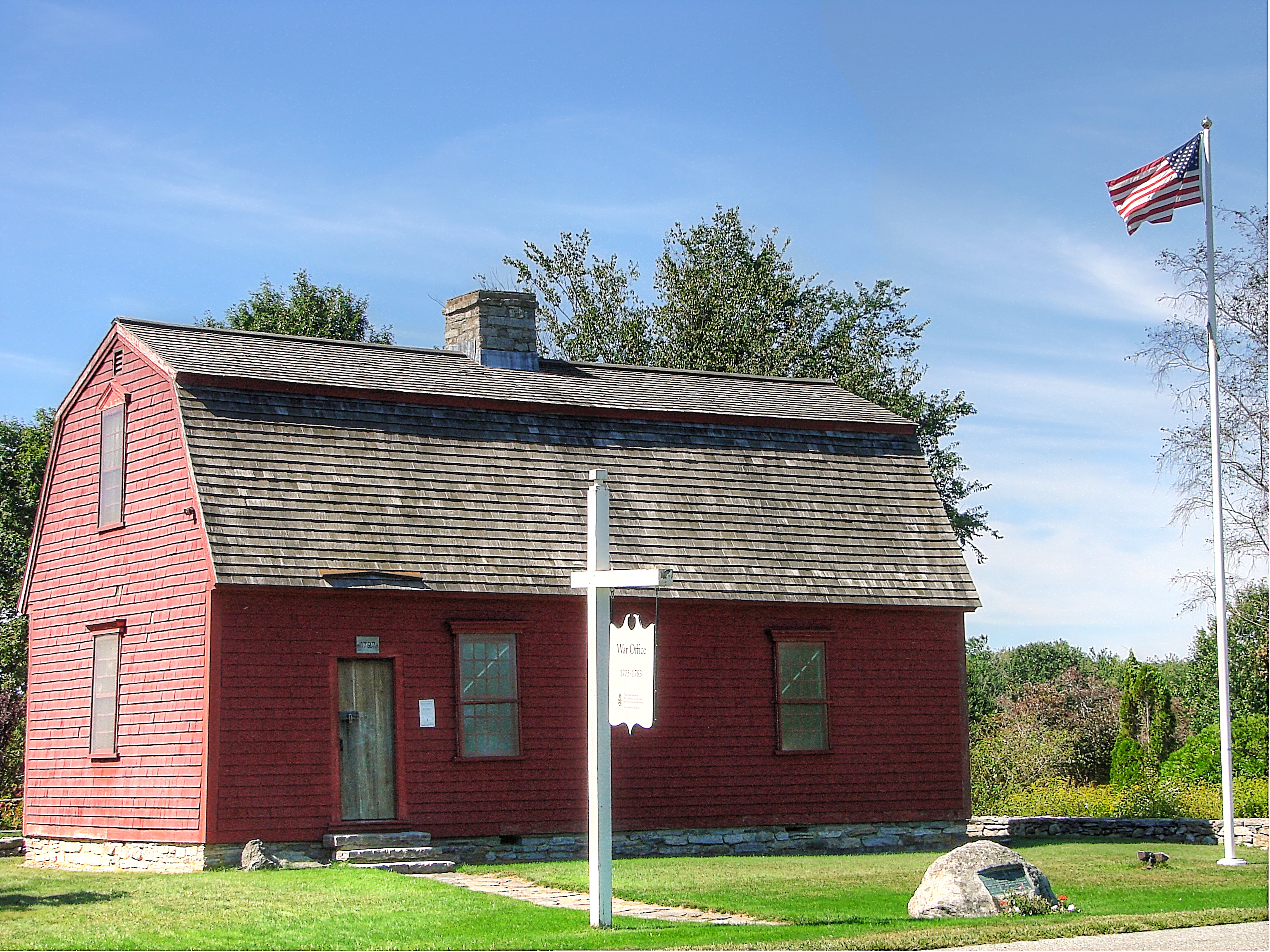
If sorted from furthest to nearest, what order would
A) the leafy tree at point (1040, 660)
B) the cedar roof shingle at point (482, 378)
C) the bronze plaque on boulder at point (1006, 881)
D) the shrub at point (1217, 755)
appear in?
the leafy tree at point (1040, 660) → the shrub at point (1217, 755) → the cedar roof shingle at point (482, 378) → the bronze plaque on boulder at point (1006, 881)

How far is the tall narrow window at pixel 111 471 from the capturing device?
70.0 feet

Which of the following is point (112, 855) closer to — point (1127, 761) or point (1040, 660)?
point (1127, 761)

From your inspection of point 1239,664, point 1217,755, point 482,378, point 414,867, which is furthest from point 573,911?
point 1239,664

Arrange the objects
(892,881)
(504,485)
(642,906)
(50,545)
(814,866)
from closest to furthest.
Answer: (642,906), (892,881), (814,866), (504,485), (50,545)

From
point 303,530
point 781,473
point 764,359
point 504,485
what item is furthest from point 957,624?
point 764,359

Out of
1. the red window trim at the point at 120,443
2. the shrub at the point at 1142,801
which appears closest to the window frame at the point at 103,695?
the red window trim at the point at 120,443

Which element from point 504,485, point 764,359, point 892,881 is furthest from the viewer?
point 764,359

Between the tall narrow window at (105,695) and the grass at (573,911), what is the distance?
2.02 m

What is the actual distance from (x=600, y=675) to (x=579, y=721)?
750 centimetres

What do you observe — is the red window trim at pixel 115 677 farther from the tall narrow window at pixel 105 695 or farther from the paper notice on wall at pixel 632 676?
the paper notice on wall at pixel 632 676

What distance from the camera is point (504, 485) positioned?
70.2ft

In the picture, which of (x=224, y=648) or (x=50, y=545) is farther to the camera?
(x=50, y=545)

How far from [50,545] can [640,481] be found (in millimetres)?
8831

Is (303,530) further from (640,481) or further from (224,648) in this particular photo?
(640,481)
